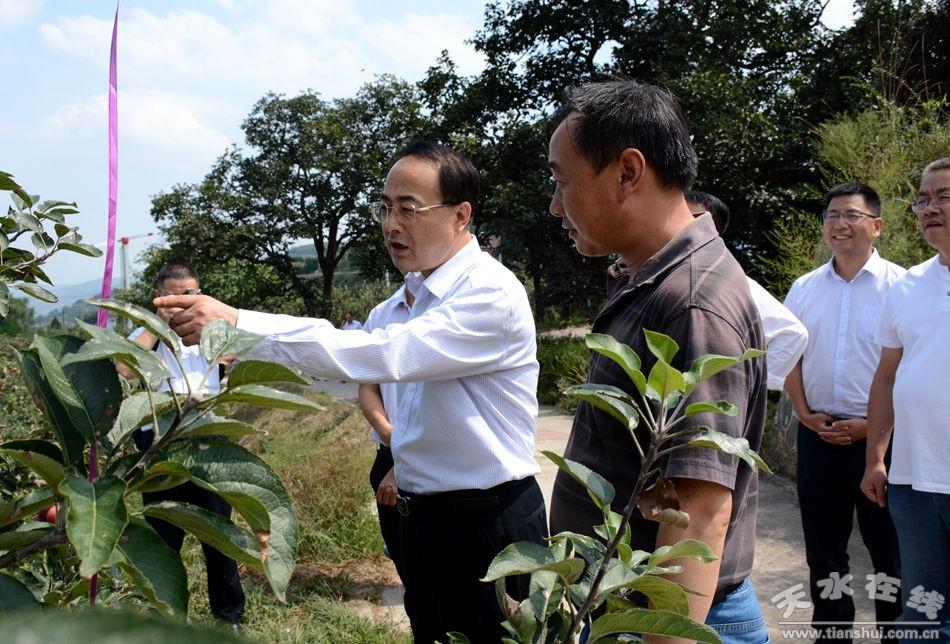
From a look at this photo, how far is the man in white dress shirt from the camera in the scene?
217cm

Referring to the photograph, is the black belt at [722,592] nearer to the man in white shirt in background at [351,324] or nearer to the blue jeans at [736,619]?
the blue jeans at [736,619]

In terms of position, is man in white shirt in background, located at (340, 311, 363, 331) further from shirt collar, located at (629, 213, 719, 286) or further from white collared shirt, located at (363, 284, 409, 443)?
shirt collar, located at (629, 213, 719, 286)

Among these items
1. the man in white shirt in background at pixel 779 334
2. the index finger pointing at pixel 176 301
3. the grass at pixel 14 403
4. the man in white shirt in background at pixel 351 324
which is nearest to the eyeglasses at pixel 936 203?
the man in white shirt in background at pixel 779 334

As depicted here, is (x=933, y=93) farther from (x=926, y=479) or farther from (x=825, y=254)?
(x=926, y=479)

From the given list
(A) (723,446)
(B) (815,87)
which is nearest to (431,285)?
(A) (723,446)

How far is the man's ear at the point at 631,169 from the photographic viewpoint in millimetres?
1511

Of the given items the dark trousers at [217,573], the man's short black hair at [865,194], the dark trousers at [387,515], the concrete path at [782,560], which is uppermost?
the man's short black hair at [865,194]

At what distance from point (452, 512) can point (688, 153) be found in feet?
4.18

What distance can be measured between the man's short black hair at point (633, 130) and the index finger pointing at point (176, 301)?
801 mm

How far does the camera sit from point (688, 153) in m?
1.57

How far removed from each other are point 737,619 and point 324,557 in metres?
3.48

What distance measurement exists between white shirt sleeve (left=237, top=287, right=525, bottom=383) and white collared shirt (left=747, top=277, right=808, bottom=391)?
1.25 meters

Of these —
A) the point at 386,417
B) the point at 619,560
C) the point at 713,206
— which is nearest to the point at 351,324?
the point at 386,417

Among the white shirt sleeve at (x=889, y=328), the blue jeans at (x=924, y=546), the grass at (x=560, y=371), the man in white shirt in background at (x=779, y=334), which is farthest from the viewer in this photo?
the grass at (x=560, y=371)
